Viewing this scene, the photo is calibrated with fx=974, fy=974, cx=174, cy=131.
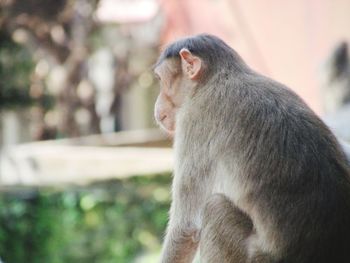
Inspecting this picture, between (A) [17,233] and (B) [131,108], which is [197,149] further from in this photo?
(B) [131,108]

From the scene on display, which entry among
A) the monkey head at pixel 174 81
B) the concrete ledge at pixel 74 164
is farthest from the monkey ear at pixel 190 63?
the concrete ledge at pixel 74 164

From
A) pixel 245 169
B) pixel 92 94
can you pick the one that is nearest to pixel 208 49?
pixel 245 169

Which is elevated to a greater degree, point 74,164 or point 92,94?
point 92,94

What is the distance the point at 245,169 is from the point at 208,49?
87 centimetres

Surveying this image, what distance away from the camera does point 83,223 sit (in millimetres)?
11922

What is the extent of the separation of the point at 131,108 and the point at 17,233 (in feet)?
47.0

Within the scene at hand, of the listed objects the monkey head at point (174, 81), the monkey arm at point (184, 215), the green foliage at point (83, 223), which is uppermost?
the monkey head at point (174, 81)

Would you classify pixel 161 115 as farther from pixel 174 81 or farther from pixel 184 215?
pixel 184 215

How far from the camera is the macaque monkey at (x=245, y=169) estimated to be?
418 cm

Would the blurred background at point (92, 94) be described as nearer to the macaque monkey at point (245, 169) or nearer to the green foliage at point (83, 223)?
the green foliage at point (83, 223)

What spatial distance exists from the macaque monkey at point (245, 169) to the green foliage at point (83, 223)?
22.3ft

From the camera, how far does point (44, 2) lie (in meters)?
17.2

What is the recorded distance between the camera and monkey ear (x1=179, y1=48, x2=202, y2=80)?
5.00 m

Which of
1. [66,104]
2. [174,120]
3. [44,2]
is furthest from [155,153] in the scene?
[174,120]
